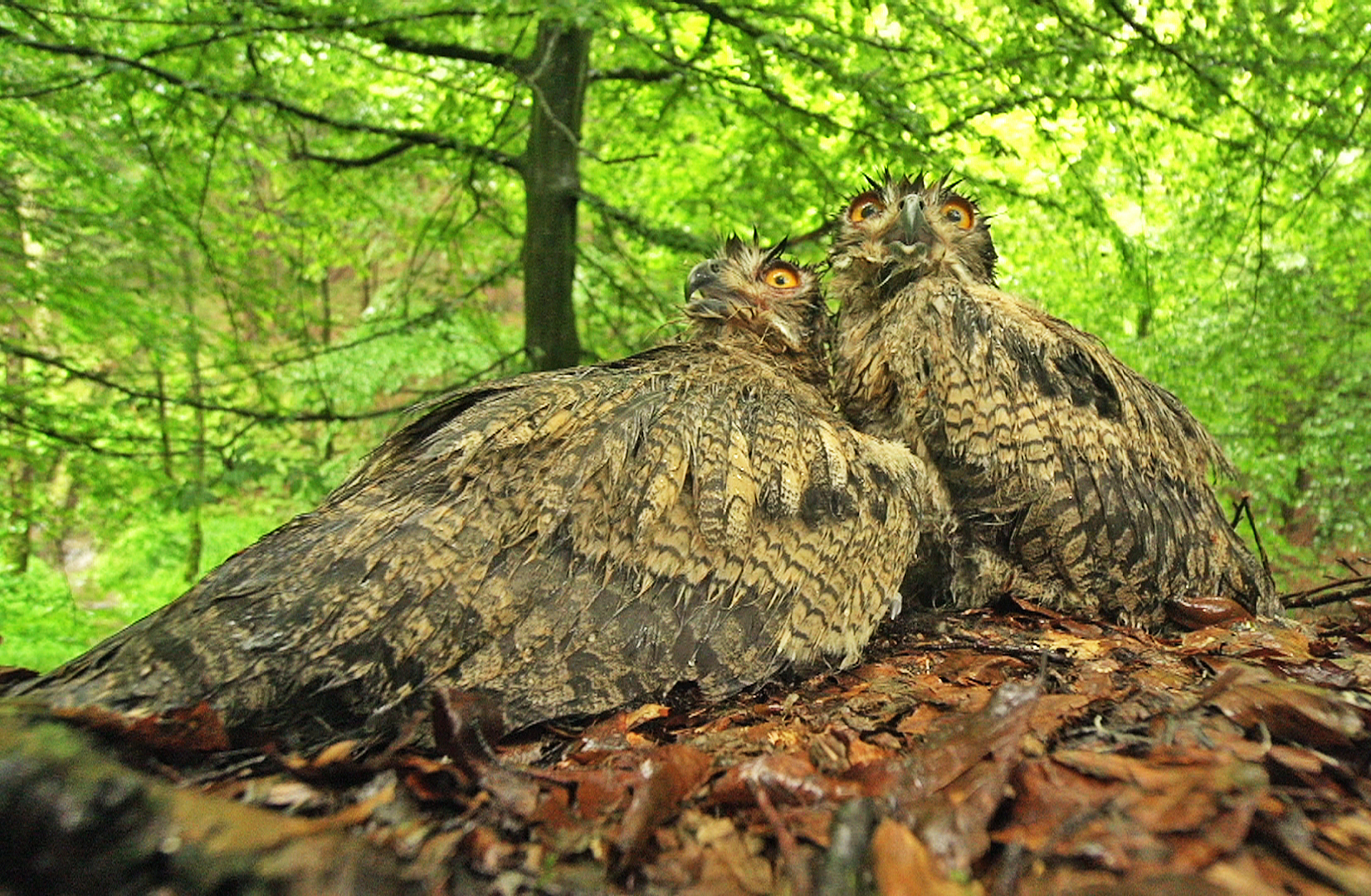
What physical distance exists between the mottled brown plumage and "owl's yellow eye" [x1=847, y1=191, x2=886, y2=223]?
1.79 meters

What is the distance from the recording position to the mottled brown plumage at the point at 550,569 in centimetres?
186

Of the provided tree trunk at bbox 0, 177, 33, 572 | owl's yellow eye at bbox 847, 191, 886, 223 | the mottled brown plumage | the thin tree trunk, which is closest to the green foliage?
tree trunk at bbox 0, 177, 33, 572

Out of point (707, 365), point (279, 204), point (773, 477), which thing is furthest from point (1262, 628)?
point (279, 204)

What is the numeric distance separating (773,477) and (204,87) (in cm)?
433

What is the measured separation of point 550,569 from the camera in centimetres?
217

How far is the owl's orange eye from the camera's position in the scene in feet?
13.6

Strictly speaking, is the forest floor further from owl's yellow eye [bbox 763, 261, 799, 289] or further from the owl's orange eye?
the owl's orange eye

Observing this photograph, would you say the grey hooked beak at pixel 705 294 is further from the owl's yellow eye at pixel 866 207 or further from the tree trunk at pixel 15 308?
the tree trunk at pixel 15 308

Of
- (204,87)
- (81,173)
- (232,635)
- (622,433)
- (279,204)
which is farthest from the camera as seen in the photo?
(279,204)

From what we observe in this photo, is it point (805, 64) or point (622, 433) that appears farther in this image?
point (805, 64)

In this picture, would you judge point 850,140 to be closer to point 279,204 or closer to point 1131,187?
point 1131,187

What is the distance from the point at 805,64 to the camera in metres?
4.66

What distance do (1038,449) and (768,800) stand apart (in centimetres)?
238

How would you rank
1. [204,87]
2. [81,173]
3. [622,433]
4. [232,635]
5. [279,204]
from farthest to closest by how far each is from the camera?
[279,204] → [81,173] → [204,87] → [622,433] → [232,635]
